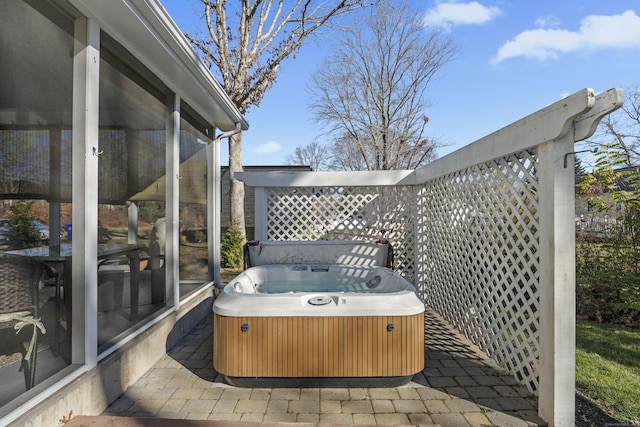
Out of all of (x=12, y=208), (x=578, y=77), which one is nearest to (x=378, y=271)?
(x=12, y=208)

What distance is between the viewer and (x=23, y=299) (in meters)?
2.03

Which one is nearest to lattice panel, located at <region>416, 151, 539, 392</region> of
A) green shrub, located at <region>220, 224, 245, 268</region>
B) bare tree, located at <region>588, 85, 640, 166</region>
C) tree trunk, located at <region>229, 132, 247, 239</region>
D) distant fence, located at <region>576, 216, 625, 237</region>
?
distant fence, located at <region>576, 216, 625, 237</region>

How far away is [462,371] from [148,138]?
140 inches

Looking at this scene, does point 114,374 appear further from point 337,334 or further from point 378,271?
point 378,271

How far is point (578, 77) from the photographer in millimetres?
8305

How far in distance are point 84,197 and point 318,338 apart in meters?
1.94

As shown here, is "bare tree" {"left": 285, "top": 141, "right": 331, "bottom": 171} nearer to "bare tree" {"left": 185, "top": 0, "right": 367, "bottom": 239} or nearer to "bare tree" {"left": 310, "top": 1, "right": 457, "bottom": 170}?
"bare tree" {"left": 310, "top": 1, "right": 457, "bottom": 170}

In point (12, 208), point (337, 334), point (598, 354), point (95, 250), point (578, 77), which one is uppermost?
point (578, 77)

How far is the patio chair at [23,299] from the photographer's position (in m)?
1.90

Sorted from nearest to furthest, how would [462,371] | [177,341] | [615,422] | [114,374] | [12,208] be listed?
[12,208]
[615,422]
[114,374]
[462,371]
[177,341]

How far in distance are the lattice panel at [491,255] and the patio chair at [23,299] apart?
3.24 m

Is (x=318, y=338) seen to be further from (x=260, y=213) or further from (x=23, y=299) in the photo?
(x=260, y=213)

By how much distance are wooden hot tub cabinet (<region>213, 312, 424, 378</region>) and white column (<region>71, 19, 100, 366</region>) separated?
935 mm

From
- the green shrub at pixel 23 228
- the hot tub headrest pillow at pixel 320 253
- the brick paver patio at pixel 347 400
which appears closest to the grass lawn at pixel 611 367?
the brick paver patio at pixel 347 400
